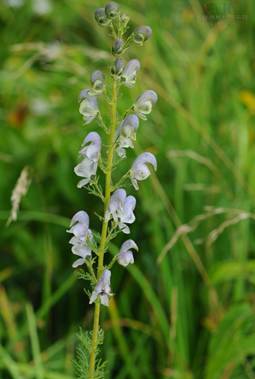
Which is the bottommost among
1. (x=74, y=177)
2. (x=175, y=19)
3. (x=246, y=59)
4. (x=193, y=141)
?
(x=74, y=177)

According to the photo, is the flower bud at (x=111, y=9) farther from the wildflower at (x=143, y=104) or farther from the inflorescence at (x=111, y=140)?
the wildflower at (x=143, y=104)

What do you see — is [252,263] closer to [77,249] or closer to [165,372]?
[165,372]

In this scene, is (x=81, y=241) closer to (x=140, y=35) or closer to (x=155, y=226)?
(x=140, y=35)

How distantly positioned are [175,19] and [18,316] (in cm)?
241

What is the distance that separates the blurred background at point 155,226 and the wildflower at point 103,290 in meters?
0.75

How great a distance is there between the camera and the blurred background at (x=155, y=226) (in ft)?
9.67

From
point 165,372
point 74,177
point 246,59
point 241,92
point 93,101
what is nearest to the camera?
point 93,101

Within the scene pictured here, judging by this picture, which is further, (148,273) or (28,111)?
(28,111)

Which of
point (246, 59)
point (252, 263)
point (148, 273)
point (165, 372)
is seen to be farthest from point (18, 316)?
point (246, 59)

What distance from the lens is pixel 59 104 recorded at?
12.7ft

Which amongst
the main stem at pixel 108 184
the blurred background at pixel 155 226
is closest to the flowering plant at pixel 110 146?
the main stem at pixel 108 184

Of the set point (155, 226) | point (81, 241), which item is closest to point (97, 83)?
point (81, 241)

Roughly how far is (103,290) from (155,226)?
5.01 ft

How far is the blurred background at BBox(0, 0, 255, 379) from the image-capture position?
295 centimetres
